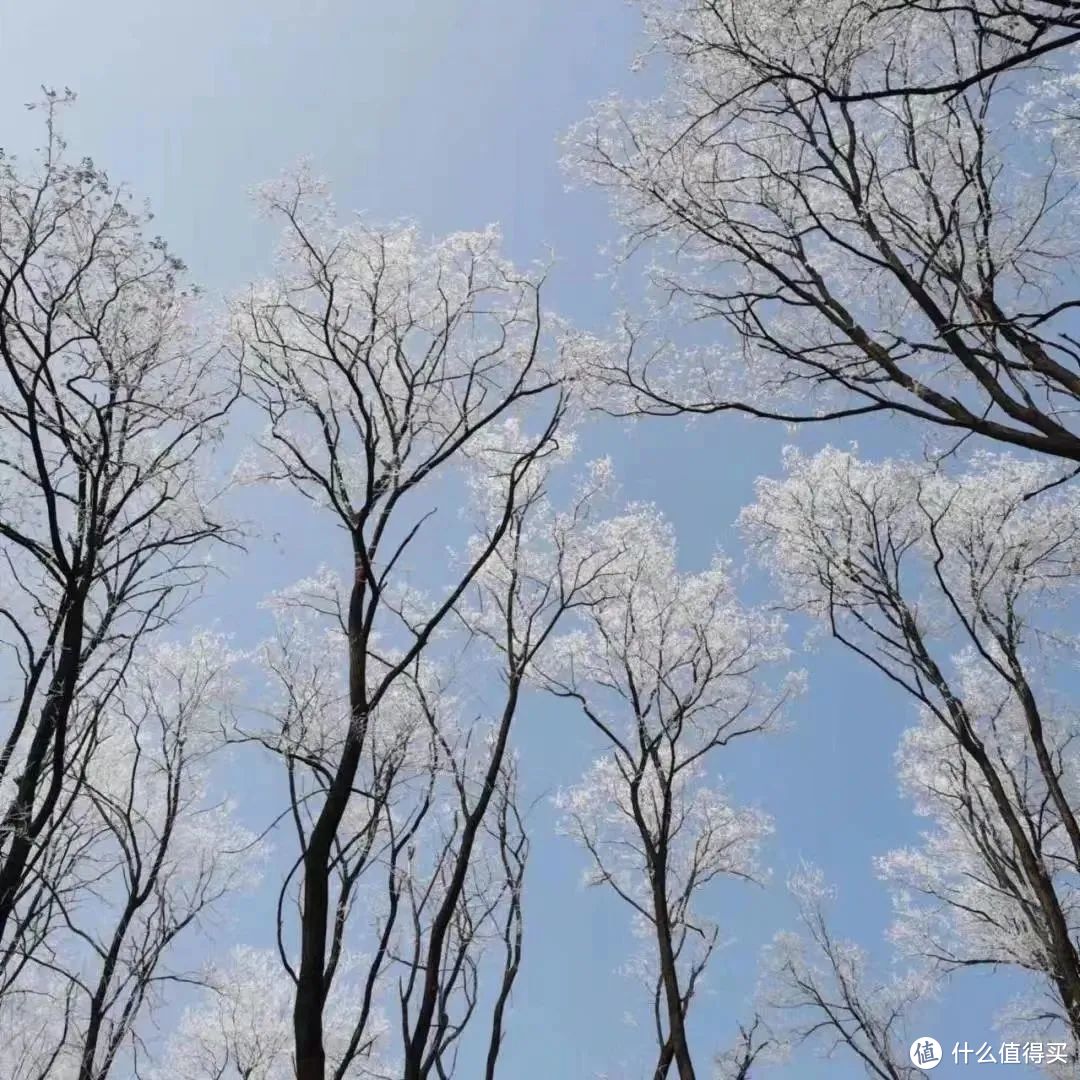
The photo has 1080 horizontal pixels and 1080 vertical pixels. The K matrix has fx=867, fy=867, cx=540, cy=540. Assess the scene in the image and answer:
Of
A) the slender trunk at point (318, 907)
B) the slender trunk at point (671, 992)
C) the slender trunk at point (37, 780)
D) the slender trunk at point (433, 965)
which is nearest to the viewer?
the slender trunk at point (37, 780)

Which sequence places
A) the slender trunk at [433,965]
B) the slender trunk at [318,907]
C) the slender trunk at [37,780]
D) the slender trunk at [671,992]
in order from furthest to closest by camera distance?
the slender trunk at [671,992]
the slender trunk at [433,965]
the slender trunk at [318,907]
the slender trunk at [37,780]

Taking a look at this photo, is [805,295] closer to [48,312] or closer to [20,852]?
[48,312]

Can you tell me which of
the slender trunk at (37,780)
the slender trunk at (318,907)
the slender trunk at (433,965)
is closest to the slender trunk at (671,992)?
the slender trunk at (433,965)

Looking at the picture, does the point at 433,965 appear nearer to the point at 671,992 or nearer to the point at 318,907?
the point at 318,907

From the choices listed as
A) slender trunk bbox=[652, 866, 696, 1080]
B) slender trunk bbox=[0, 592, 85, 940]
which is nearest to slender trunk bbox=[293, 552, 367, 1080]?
slender trunk bbox=[0, 592, 85, 940]

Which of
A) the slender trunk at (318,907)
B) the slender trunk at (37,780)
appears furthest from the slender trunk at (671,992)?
the slender trunk at (37,780)

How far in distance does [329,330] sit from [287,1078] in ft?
49.9

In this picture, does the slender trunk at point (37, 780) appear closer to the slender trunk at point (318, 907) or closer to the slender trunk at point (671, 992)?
the slender trunk at point (318, 907)

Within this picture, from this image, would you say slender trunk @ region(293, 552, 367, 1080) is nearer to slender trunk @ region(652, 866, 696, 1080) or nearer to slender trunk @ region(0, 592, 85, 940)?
slender trunk @ region(0, 592, 85, 940)

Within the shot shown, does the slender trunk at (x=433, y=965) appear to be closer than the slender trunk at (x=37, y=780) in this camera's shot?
No

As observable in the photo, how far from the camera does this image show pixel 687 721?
12039 millimetres

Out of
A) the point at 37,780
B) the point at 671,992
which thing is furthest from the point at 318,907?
the point at 671,992

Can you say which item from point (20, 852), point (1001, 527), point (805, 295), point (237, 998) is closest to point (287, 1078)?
point (237, 998)

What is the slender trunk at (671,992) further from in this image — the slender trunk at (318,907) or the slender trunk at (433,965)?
the slender trunk at (318,907)
